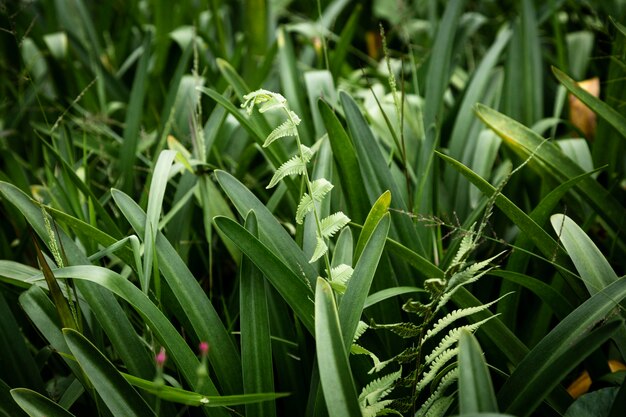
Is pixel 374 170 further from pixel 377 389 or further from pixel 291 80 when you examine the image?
pixel 291 80

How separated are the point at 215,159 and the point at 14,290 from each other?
0.50 m

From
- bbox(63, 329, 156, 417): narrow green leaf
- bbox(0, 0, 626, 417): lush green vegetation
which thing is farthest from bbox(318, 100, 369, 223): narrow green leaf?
bbox(63, 329, 156, 417): narrow green leaf

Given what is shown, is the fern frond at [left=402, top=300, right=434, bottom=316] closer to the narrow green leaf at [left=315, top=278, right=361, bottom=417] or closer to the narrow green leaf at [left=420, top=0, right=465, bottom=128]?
the narrow green leaf at [left=315, top=278, right=361, bottom=417]

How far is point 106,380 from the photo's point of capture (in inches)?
33.3

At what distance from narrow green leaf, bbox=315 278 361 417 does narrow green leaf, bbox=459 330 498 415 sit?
12 centimetres

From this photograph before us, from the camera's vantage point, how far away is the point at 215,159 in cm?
148

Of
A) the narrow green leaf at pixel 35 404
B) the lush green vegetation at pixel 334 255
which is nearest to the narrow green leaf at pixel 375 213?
the lush green vegetation at pixel 334 255

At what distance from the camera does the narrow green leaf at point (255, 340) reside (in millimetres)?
910

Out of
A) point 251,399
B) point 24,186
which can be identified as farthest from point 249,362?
point 24,186

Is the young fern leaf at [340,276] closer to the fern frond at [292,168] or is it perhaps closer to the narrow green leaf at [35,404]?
the fern frond at [292,168]

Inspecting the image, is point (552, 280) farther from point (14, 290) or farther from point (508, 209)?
point (14, 290)

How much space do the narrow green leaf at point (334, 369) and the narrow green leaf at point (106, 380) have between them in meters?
0.27

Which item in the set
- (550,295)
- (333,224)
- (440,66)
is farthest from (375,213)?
(440,66)

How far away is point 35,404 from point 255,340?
0.97ft
